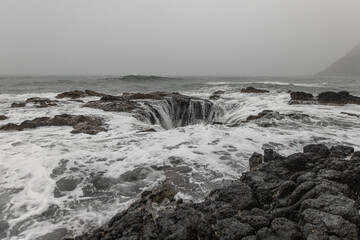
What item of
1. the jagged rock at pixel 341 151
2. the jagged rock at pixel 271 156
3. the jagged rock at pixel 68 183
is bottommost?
the jagged rock at pixel 68 183

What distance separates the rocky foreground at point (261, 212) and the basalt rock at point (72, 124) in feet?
19.8

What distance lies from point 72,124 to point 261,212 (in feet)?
32.2

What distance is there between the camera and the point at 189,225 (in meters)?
3.96

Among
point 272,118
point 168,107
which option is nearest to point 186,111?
point 168,107

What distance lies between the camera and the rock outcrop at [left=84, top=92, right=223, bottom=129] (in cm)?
1599

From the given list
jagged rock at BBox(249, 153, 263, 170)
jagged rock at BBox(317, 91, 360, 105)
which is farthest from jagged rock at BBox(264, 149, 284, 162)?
jagged rock at BBox(317, 91, 360, 105)

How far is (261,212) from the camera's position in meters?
4.10

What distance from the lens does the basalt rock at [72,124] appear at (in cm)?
1063

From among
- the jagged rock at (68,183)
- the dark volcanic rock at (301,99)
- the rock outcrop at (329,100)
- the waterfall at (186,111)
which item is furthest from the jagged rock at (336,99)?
the jagged rock at (68,183)

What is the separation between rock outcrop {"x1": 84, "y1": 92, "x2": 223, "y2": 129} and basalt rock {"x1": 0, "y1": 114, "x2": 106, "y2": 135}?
3.36 m

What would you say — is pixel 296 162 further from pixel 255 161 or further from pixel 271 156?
pixel 255 161

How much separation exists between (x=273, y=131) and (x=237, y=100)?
33.7 feet

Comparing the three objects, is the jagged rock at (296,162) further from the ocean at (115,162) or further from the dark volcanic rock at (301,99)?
the dark volcanic rock at (301,99)

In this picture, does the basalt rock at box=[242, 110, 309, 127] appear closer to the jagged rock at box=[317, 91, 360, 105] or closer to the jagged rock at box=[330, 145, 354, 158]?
the jagged rock at box=[330, 145, 354, 158]
